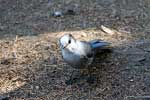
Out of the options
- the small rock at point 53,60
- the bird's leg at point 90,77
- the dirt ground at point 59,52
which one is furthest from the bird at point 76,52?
the small rock at point 53,60

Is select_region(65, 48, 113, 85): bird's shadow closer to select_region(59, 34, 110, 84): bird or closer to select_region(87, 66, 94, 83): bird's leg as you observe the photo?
select_region(87, 66, 94, 83): bird's leg

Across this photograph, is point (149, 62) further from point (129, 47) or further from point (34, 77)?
point (34, 77)

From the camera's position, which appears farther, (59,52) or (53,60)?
(59,52)

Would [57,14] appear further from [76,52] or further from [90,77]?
[76,52]

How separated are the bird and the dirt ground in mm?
242

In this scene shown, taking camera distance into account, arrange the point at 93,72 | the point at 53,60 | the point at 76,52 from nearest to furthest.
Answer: the point at 76,52
the point at 93,72
the point at 53,60

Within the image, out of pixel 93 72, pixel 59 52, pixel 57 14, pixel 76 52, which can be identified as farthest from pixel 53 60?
pixel 57 14

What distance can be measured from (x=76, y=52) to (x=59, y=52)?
0.95 m

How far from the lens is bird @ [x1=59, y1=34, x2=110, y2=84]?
13.0ft

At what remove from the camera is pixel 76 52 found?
4.04 metres

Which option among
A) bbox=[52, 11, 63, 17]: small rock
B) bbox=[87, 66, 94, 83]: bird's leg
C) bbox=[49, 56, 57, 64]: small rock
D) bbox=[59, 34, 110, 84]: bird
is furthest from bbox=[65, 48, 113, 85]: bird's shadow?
bbox=[52, 11, 63, 17]: small rock

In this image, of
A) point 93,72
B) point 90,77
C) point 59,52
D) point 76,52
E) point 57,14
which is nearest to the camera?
point 76,52

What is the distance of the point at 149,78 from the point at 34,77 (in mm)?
1179

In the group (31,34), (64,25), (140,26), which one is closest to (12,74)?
(31,34)
